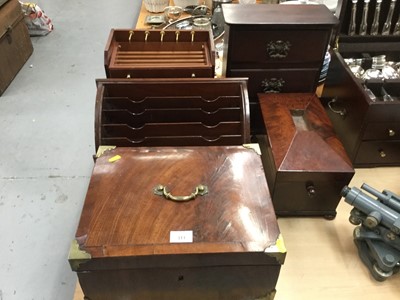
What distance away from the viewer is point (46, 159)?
5.79 feet

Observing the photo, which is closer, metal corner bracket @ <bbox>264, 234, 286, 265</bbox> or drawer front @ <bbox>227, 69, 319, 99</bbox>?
metal corner bracket @ <bbox>264, 234, 286, 265</bbox>

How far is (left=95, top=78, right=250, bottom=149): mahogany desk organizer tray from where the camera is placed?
928mm

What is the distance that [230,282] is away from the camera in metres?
0.72

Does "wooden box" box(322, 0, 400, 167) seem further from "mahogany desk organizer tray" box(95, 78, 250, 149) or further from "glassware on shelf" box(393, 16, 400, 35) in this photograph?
"mahogany desk organizer tray" box(95, 78, 250, 149)

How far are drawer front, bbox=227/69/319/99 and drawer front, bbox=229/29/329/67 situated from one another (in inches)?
1.1

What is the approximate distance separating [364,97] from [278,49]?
31 centimetres

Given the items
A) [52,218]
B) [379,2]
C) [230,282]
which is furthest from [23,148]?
[379,2]

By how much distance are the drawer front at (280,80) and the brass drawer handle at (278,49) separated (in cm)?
6

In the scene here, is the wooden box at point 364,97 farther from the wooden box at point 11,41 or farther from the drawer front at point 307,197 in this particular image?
the wooden box at point 11,41

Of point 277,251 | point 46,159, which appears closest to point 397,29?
point 277,251

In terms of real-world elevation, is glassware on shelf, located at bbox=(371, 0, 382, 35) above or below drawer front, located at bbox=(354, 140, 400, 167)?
above

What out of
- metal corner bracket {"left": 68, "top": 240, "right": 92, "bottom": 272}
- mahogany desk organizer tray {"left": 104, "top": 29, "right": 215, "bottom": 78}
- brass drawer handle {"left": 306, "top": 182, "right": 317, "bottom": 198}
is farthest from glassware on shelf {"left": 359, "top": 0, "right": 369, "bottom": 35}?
metal corner bracket {"left": 68, "top": 240, "right": 92, "bottom": 272}

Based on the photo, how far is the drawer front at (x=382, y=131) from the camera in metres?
1.04

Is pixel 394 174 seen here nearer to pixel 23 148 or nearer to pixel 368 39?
pixel 368 39
